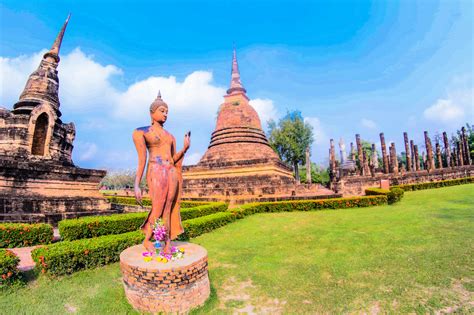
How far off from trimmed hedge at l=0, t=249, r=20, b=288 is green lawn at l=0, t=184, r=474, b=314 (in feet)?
0.73

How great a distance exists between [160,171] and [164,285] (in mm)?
1869

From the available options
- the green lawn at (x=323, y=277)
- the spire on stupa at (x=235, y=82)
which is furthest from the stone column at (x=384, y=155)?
the green lawn at (x=323, y=277)

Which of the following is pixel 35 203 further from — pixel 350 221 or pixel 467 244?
pixel 467 244

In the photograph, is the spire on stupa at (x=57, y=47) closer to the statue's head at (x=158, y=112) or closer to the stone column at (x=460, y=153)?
the statue's head at (x=158, y=112)

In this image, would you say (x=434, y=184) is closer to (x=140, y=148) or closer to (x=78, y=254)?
(x=140, y=148)

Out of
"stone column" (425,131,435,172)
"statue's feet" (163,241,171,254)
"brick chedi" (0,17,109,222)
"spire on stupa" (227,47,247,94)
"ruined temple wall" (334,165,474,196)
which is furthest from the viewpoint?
"stone column" (425,131,435,172)

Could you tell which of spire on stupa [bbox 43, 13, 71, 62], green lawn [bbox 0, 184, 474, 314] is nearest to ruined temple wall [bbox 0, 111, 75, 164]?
spire on stupa [bbox 43, 13, 71, 62]

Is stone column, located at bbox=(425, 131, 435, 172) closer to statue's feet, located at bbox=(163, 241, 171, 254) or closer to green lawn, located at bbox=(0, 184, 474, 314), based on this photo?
green lawn, located at bbox=(0, 184, 474, 314)

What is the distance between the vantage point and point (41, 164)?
10523 mm

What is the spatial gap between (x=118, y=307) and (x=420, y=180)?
88.2 feet

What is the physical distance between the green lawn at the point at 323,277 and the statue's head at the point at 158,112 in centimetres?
322

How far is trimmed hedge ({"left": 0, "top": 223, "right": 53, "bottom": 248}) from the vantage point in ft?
23.2

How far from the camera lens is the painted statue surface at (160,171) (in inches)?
183

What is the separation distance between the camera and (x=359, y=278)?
4930mm
